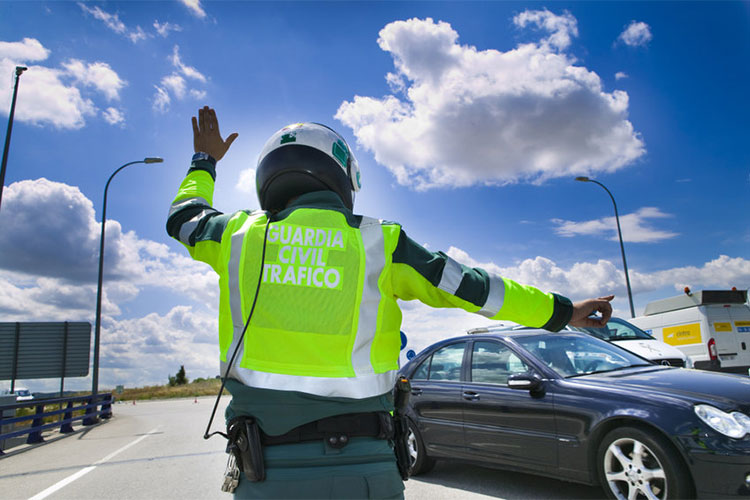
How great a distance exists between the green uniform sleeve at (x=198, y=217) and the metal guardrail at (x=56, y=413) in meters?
10.1

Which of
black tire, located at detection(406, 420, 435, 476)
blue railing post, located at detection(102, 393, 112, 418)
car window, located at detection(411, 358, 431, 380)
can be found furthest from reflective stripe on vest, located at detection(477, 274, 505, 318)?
blue railing post, located at detection(102, 393, 112, 418)

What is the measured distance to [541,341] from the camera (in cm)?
559

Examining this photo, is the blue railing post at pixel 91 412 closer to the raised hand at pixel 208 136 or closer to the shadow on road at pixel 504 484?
the shadow on road at pixel 504 484

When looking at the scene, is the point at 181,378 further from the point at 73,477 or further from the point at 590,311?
the point at 590,311

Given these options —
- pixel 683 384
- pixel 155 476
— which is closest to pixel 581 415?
pixel 683 384

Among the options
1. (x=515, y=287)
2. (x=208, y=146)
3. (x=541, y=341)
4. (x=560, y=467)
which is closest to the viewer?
(x=515, y=287)

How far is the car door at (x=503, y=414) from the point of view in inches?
192

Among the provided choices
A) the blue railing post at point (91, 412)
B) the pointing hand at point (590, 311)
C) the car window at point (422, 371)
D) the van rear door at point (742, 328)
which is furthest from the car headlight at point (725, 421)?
the blue railing post at point (91, 412)

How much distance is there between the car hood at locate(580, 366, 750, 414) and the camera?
4.08 metres

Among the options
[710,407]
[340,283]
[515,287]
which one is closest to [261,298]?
[340,283]

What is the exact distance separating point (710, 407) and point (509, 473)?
105 inches

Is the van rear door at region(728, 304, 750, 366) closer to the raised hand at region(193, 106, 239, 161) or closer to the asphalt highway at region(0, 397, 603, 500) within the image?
the asphalt highway at region(0, 397, 603, 500)

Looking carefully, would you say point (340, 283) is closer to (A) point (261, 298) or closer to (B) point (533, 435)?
(A) point (261, 298)

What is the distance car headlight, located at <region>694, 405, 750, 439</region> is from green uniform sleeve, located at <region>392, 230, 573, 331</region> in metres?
2.63
